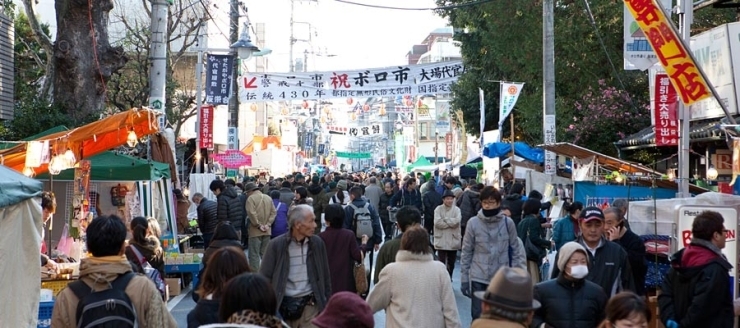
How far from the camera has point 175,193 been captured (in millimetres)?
19422

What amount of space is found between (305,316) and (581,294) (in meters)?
2.53

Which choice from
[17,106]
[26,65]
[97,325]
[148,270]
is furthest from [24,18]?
[97,325]

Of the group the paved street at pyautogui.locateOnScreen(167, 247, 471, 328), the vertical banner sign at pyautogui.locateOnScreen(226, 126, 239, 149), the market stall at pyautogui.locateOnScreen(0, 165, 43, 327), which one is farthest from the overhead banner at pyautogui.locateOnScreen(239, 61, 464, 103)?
the market stall at pyautogui.locateOnScreen(0, 165, 43, 327)

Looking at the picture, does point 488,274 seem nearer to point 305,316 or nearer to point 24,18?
point 305,316

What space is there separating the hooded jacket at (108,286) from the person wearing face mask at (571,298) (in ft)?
7.88

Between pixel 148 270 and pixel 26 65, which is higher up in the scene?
pixel 26 65

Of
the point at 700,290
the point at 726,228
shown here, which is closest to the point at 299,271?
the point at 700,290

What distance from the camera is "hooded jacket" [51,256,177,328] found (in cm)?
563

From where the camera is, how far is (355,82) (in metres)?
29.2

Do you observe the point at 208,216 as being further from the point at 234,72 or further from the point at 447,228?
the point at 234,72

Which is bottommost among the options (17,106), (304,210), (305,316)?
(305,316)

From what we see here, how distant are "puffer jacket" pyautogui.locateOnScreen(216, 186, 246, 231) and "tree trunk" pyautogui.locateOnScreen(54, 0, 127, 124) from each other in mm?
3202

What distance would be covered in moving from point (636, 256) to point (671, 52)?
3.37 metres

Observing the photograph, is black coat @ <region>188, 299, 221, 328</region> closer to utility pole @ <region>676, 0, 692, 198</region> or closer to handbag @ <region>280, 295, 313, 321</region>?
handbag @ <region>280, 295, 313, 321</region>
